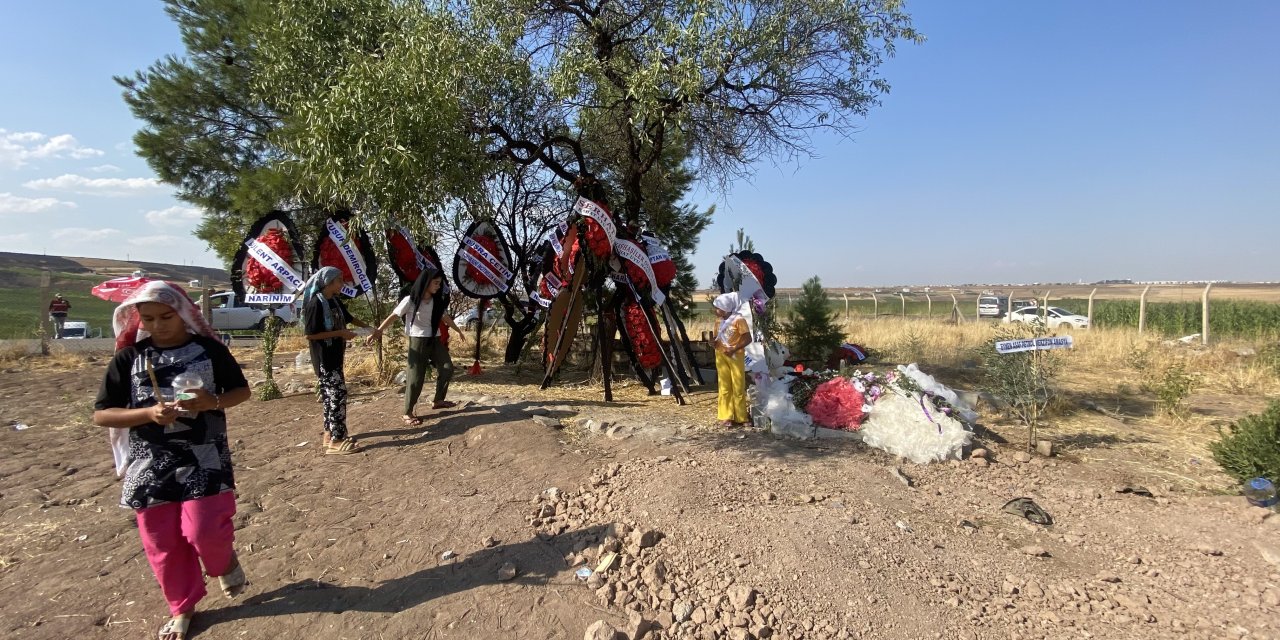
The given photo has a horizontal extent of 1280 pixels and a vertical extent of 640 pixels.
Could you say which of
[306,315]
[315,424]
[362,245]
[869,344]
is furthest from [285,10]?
[869,344]

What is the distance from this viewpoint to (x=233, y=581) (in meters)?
3.09

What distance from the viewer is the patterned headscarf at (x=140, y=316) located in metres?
2.74

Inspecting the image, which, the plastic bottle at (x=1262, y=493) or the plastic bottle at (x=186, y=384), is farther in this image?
the plastic bottle at (x=1262, y=493)

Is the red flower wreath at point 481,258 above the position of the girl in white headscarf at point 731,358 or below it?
above

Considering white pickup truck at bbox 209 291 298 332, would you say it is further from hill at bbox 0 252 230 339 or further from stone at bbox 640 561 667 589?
stone at bbox 640 561 667 589

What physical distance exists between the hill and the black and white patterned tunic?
61.4 inches

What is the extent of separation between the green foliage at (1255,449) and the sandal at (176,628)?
21.1 ft

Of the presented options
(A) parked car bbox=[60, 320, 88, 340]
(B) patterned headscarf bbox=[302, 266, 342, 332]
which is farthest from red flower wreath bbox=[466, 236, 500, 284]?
(A) parked car bbox=[60, 320, 88, 340]

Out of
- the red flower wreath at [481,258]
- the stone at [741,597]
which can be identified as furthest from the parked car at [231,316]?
the stone at [741,597]

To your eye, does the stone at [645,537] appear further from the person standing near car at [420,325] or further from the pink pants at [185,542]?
the person standing near car at [420,325]

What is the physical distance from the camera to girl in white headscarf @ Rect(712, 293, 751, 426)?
571cm

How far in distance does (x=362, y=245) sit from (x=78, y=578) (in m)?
4.77

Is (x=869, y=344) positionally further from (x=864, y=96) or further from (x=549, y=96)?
(x=549, y=96)

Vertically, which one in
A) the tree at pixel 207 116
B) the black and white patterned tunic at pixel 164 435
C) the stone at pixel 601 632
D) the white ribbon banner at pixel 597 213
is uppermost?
the tree at pixel 207 116
